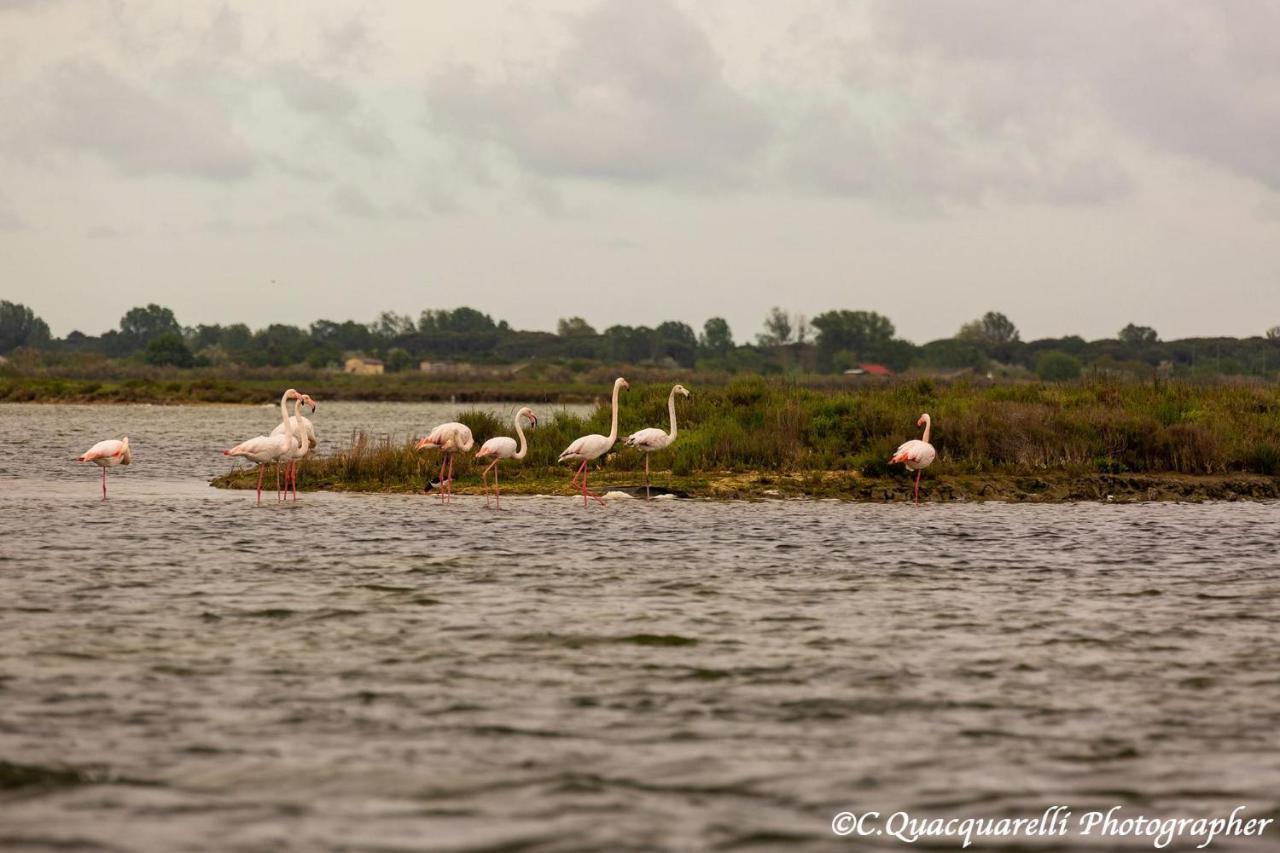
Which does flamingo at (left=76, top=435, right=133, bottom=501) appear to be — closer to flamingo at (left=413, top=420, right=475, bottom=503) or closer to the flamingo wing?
flamingo at (left=413, top=420, right=475, bottom=503)

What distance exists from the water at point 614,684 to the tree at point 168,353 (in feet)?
477

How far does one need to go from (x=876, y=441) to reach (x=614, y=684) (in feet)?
65.3

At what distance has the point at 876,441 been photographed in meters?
30.2

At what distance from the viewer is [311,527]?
21.9 meters

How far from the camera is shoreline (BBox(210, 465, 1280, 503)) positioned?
2739cm

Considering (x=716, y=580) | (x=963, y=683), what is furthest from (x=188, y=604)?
(x=963, y=683)

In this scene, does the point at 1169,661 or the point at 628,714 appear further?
the point at 1169,661

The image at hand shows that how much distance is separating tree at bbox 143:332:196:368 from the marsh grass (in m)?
135

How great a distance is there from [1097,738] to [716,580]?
7386 mm

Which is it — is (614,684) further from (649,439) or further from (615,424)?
(615,424)

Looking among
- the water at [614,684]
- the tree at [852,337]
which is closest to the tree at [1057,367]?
the tree at [852,337]

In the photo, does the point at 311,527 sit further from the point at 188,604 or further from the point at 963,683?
the point at 963,683

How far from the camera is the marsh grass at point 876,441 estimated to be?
2953 cm

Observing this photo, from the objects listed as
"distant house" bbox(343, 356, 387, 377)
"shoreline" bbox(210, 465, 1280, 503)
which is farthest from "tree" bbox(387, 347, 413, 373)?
"shoreline" bbox(210, 465, 1280, 503)
